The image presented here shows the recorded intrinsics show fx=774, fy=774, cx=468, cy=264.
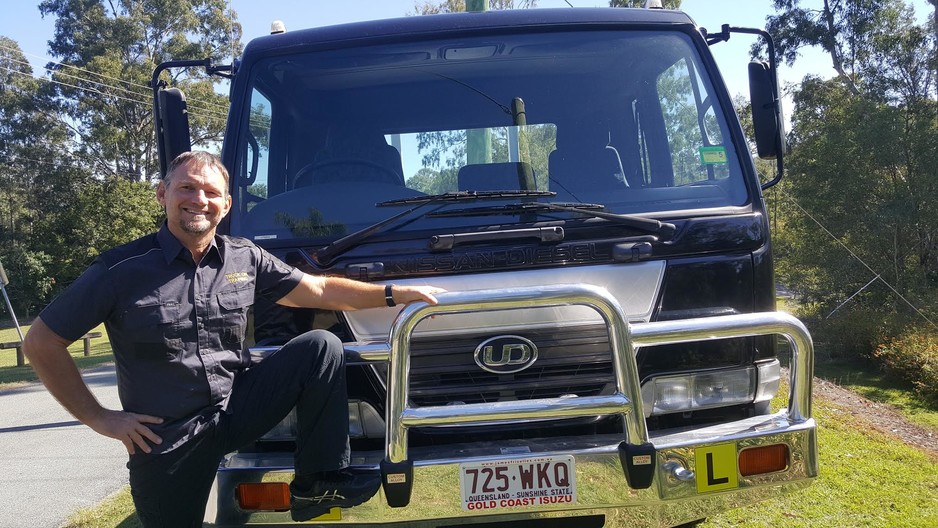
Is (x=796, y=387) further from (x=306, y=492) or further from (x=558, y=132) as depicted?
(x=306, y=492)

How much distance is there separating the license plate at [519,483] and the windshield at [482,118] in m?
1.22

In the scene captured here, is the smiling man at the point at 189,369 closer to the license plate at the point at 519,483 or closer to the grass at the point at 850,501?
the license plate at the point at 519,483

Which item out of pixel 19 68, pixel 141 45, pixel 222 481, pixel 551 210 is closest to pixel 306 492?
pixel 222 481

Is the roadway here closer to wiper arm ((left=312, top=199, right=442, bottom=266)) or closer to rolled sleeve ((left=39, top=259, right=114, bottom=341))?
rolled sleeve ((left=39, top=259, right=114, bottom=341))

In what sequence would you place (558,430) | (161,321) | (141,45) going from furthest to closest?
(141,45), (558,430), (161,321)

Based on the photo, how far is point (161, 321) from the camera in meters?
2.49

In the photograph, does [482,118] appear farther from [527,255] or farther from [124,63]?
[124,63]

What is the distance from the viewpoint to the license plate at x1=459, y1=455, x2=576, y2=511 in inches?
101

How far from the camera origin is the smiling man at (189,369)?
8.14 ft

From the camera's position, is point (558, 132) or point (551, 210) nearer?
point (551, 210)

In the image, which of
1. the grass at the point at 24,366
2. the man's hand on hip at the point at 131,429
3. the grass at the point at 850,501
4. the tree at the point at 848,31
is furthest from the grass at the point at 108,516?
the tree at the point at 848,31

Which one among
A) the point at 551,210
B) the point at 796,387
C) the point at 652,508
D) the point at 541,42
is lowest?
the point at 652,508

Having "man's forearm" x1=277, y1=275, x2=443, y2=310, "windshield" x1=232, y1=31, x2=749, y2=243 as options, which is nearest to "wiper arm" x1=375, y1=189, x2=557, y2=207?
"windshield" x1=232, y1=31, x2=749, y2=243

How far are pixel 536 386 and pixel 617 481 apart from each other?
0.45m
